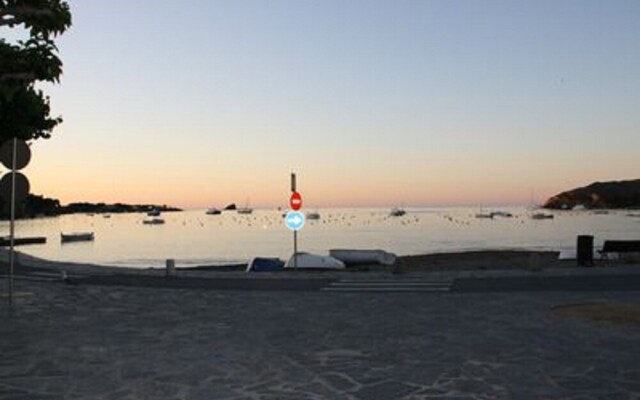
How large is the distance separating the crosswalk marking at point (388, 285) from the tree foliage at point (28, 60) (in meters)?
9.68

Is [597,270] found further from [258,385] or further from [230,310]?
[258,385]

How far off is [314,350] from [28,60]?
6.97 m

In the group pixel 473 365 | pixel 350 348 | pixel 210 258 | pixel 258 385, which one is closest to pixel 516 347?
pixel 473 365

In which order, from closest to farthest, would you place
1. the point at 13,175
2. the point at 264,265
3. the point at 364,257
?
the point at 13,175
the point at 264,265
the point at 364,257

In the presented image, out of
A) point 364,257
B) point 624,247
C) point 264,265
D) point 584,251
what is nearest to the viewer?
point 584,251

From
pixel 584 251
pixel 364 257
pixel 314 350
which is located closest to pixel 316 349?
pixel 314 350

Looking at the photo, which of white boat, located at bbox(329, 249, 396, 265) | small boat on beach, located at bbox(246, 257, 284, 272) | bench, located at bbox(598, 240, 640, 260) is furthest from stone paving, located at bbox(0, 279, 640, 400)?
white boat, located at bbox(329, 249, 396, 265)

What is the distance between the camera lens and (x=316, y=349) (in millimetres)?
9609

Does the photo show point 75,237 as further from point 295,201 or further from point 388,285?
point 388,285

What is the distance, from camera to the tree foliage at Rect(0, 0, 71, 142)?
10.9 m

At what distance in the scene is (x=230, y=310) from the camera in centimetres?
1418

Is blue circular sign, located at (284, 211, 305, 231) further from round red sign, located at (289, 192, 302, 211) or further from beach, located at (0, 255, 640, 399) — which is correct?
beach, located at (0, 255, 640, 399)

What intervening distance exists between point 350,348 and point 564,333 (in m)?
3.73

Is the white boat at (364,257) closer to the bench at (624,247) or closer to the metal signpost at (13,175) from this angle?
the bench at (624,247)
